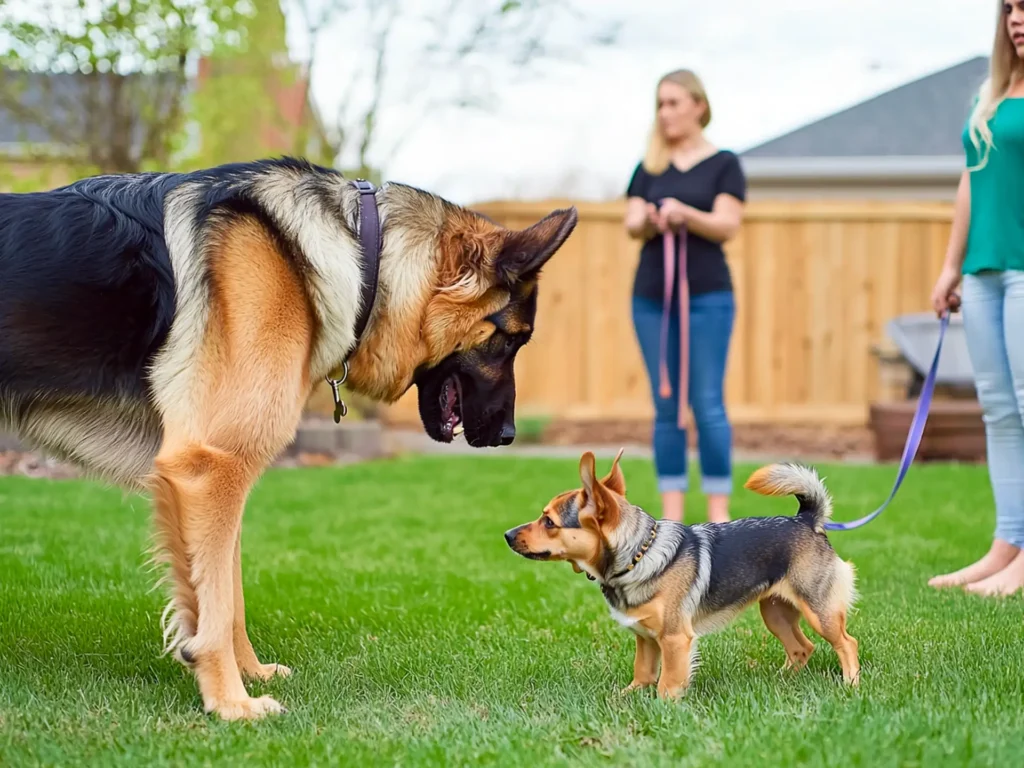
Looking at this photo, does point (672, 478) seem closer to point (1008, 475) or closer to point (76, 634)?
point (1008, 475)

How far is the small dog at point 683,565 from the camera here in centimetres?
305

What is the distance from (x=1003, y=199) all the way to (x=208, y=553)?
3.41 metres

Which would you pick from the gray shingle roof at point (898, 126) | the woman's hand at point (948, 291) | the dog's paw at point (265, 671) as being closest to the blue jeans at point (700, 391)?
the woman's hand at point (948, 291)

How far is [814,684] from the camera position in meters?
3.06

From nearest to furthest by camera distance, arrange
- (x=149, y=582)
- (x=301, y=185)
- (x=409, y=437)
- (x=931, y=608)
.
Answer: (x=301, y=185), (x=931, y=608), (x=149, y=582), (x=409, y=437)

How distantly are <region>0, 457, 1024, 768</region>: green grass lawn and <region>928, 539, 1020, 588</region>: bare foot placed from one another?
0.13m

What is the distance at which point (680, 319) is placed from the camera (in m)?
5.52

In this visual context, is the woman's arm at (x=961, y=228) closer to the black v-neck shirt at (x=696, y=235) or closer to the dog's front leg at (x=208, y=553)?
the black v-neck shirt at (x=696, y=235)

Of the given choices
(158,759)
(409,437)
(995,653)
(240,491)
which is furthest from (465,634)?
(409,437)

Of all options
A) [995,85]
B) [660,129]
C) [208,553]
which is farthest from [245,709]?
[660,129]

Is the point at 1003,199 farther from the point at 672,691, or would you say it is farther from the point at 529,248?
the point at 672,691

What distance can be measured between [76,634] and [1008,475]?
3778 millimetres

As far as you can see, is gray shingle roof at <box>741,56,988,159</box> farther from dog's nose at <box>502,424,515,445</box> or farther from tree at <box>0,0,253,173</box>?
dog's nose at <box>502,424,515,445</box>

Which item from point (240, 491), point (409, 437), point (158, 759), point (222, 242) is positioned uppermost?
point (222, 242)
